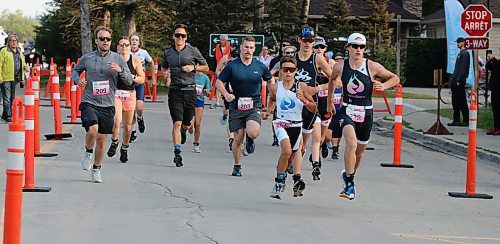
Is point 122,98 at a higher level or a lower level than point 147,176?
higher

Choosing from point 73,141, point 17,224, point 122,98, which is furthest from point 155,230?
point 73,141

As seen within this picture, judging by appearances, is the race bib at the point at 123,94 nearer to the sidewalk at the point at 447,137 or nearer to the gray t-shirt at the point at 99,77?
the gray t-shirt at the point at 99,77

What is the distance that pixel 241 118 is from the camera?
41.8 ft

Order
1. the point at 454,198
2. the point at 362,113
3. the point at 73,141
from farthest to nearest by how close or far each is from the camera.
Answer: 1. the point at 73,141
2. the point at 454,198
3. the point at 362,113

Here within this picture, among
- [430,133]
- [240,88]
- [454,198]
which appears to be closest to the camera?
[454,198]

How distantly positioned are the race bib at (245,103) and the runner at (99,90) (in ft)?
5.25

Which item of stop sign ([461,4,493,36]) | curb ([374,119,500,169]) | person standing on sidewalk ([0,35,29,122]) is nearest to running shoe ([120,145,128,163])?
curb ([374,119,500,169])

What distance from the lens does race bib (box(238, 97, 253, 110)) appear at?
12.7 m

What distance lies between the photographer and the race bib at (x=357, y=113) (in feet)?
35.8

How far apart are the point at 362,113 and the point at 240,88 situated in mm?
2338

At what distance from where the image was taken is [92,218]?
31.1ft

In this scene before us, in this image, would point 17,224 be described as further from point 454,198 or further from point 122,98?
point 122,98

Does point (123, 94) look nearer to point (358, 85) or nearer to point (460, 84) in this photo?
point (358, 85)

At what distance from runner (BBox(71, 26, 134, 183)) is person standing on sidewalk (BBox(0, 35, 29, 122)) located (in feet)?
30.7
